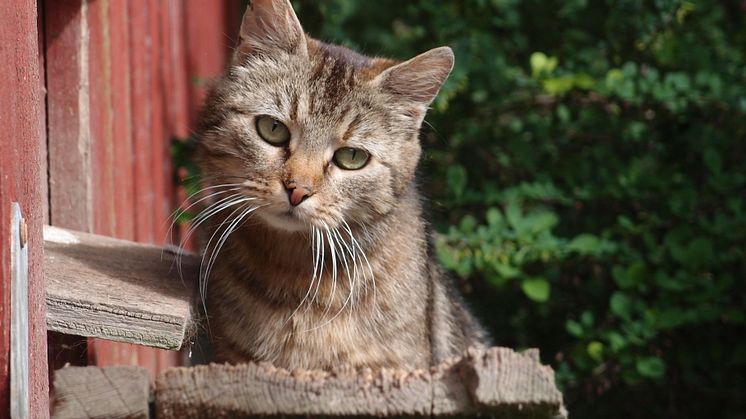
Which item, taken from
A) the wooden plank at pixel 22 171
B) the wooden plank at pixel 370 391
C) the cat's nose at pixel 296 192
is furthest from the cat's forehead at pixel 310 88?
the wooden plank at pixel 370 391

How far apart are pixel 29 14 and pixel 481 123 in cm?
359

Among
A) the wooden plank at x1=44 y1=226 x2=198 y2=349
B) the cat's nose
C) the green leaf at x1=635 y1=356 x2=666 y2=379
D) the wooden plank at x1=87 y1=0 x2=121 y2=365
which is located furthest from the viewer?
the green leaf at x1=635 y1=356 x2=666 y2=379

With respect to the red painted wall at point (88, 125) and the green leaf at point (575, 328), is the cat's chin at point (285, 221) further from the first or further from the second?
the green leaf at point (575, 328)

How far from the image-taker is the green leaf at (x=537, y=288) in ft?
15.4

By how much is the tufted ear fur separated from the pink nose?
0.52 meters

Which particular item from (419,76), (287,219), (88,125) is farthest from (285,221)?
(88,125)

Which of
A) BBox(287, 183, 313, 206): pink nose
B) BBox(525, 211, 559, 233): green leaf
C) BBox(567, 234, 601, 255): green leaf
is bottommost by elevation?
BBox(567, 234, 601, 255): green leaf

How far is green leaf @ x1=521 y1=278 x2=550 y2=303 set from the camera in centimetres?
470

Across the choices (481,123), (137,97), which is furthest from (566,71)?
(137,97)

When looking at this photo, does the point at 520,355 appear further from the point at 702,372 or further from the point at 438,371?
the point at 702,372

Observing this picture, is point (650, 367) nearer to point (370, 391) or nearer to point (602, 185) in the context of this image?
point (602, 185)

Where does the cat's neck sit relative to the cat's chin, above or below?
below

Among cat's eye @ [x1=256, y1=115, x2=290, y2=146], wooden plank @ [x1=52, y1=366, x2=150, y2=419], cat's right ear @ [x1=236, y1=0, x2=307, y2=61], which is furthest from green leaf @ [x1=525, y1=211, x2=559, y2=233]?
wooden plank @ [x1=52, y1=366, x2=150, y2=419]

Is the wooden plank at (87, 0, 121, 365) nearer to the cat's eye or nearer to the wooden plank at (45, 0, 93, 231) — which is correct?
the wooden plank at (45, 0, 93, 231)
